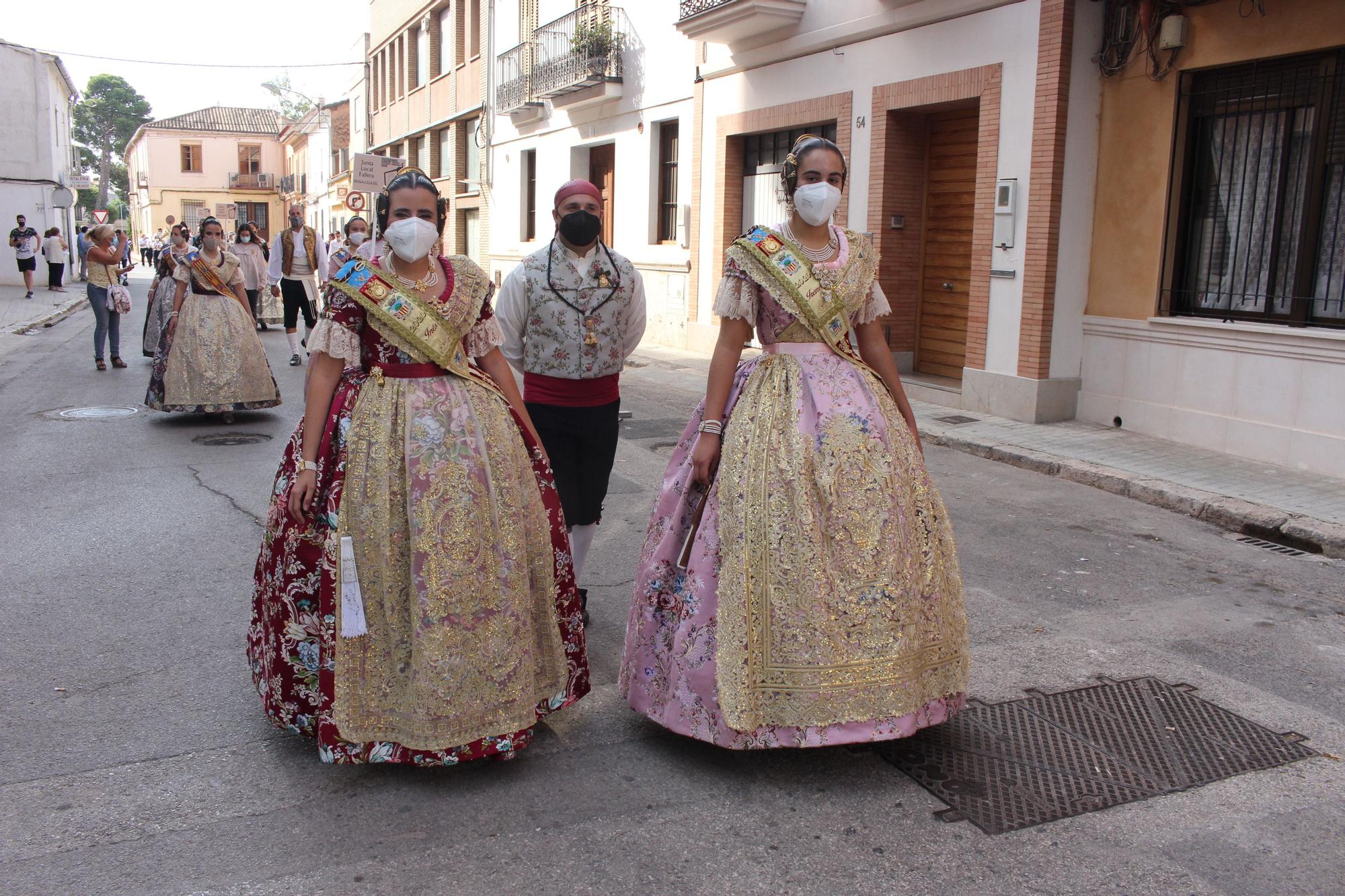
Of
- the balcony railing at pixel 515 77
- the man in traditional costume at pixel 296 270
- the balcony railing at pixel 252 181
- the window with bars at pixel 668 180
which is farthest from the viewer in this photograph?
the balcony railing at pixel 252 181

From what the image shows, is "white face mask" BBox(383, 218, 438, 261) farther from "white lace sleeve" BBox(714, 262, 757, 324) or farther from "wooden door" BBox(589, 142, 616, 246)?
"wooden door" BBox(589, 142, 616, 246)

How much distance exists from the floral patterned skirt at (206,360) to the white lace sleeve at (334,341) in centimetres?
662

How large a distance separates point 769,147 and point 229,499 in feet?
32.4

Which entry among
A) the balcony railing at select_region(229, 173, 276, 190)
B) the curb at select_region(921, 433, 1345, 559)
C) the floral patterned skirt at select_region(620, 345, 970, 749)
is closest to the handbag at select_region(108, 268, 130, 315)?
the curb at select_region(921, 433, 1345, 559)

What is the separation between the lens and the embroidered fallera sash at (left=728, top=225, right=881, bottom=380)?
3.56 meters

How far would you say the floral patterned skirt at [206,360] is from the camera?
369 inches

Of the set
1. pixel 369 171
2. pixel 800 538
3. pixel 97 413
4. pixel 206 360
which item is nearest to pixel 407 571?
pixel 800 538

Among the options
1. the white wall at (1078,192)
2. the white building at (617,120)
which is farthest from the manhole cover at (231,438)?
the white building at (617,120)

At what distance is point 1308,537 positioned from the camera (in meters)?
6.46

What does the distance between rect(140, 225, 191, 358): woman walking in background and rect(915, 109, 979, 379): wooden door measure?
776 cm

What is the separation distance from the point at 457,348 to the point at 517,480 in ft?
1.59

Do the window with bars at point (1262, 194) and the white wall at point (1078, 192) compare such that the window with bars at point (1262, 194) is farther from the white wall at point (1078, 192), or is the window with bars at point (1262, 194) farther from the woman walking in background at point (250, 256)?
the woman walking in background at point (250, 256)

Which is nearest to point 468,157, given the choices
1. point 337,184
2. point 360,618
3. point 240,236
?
point 240,236

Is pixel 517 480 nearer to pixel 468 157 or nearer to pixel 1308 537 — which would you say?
pixel 1308 537
